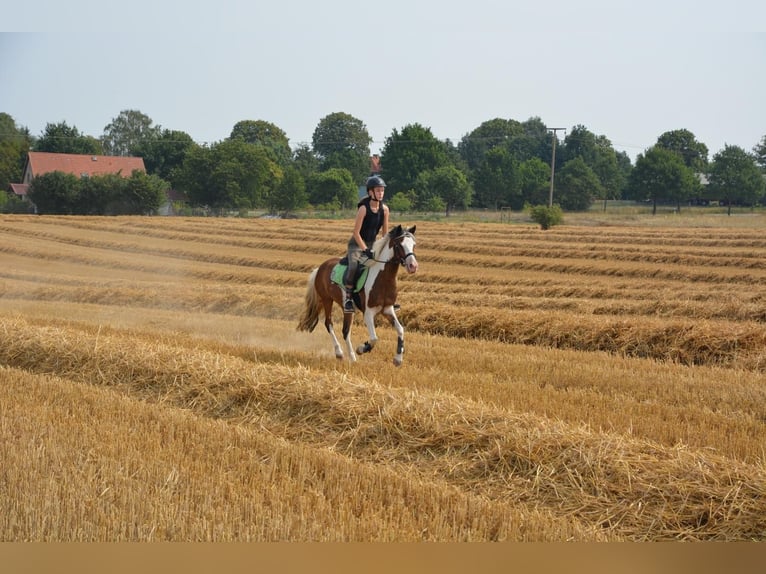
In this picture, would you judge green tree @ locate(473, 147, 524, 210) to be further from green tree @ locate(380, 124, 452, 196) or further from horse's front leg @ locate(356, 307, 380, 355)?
horse's front leg @ locate(356, 307, 380, 355)

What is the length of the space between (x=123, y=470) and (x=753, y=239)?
114 ft

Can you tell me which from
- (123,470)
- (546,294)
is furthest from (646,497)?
(546,294)

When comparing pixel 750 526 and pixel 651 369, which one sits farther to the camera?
pixel 651 369

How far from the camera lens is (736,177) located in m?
81.2

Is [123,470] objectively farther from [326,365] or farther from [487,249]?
[487,249]

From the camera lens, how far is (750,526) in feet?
20.3

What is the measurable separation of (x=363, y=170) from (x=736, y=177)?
41232mm

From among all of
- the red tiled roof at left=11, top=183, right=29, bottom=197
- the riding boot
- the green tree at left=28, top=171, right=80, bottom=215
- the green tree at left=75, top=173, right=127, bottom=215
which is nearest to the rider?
the riding boot

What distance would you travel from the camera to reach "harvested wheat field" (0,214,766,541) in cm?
619

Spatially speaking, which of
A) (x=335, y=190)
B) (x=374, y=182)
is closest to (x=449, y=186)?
(x=335, y=190)

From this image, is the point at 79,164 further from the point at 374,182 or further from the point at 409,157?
the point at 374,182

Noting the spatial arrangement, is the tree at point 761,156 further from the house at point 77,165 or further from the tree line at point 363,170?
the house at point 77,165

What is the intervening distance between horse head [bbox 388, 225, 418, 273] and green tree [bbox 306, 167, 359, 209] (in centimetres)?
4483

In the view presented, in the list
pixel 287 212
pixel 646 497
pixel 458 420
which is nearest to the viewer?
pixel 646 497
